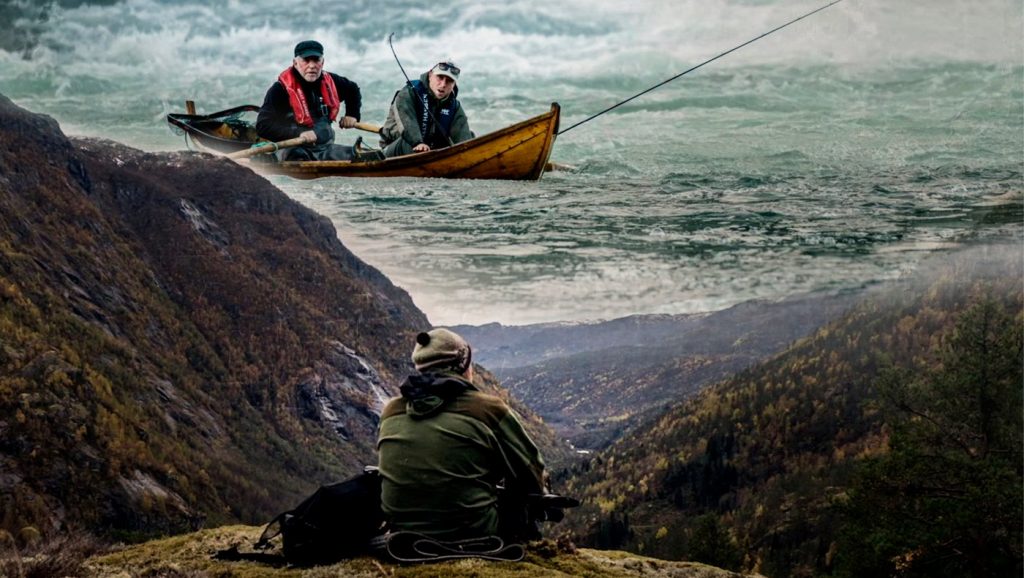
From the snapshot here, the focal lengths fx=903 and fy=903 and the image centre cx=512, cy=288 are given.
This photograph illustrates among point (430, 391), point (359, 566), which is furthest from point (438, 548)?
point (430, 391)

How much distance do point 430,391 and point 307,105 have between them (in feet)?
28.4

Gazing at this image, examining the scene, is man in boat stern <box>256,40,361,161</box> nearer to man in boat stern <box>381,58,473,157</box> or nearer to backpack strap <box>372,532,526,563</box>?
man in boat stern <box>381,58,473,157</box>

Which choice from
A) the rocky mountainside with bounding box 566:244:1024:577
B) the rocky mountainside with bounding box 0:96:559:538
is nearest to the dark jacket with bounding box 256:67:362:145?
the rocky mountainside with bounding box 566:244:1024:577

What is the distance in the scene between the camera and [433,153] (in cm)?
1633

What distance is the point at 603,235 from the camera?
86.9 feet

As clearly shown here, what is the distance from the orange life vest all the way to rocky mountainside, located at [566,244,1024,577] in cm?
2164

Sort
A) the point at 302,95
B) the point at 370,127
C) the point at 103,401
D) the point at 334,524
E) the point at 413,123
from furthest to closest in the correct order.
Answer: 1. the point at 103,401
2. the point at 370,127
3. the point at 413,123
4. the point at 302,95
5. the point at 334,524

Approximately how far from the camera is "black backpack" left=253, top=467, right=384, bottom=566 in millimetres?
8336

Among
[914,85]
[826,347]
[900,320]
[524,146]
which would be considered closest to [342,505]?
[524,146]

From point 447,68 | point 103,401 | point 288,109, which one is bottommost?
point 103,401

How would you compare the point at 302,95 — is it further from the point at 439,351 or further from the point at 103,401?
the point at 103,401

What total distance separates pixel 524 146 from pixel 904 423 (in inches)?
840

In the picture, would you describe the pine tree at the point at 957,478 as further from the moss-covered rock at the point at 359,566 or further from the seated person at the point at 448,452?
the seated person at the point at 448,452

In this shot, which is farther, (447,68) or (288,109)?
(447,68)
